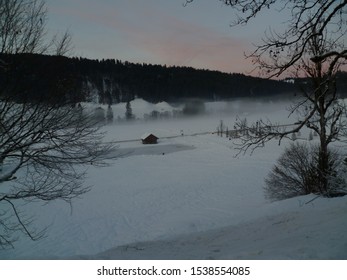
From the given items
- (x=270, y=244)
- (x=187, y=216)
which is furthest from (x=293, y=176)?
(x=270, y=244)

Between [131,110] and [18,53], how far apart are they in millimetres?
105847

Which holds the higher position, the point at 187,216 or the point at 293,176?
the point at 293,176

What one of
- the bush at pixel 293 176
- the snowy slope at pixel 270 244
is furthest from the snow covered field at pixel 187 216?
the bush at pixel 293 176

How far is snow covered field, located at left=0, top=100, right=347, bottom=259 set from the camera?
237 inches

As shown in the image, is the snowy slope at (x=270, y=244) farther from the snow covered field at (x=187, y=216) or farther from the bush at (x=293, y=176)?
the bush at (x=293, y=176)

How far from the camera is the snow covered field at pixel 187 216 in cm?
601

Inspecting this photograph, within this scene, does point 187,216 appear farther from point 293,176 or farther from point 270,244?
point 270,244

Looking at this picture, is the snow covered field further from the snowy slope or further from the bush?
the bush

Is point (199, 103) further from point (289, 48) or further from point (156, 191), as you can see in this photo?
point (289, 48)

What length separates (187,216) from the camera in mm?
22125

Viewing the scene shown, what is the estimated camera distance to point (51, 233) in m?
19.9

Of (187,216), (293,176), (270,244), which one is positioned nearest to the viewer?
(270,244)

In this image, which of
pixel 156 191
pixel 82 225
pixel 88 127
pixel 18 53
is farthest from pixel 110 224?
pixel 18 53

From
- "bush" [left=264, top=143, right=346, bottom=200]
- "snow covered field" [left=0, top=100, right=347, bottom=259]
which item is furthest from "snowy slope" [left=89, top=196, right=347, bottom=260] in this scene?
"bush" [left=264, top=143, right=346, bottom=200]
